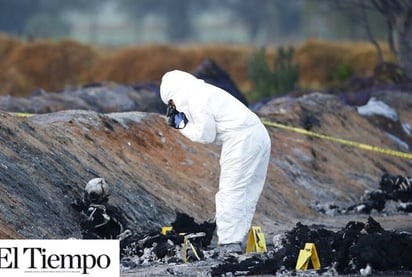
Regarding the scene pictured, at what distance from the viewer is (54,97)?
29.7 metres

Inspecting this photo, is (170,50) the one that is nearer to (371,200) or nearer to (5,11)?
(5,11)

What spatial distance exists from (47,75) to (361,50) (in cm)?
1384

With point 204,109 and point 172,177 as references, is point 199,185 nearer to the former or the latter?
point 172,177

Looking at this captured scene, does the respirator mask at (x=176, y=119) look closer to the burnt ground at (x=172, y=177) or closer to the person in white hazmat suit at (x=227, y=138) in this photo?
the person in white hazmat suit at (x=227, y=138)

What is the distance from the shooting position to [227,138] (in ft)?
49.6

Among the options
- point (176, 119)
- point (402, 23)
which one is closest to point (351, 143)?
point (176, 119)

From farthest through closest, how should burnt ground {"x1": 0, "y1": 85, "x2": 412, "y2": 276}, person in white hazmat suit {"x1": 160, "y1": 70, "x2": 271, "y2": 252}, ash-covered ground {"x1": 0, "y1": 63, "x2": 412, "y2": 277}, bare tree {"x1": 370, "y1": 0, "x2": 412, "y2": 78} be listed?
bare tree {"x1": 370, "y1": 0, "x2": 412, "y2": 78}
person in white hazmat suit {"x1": 160, "y1": 70, "x2": 271, "y2": 252}
burnt ground {"x1": 0, "y1": 85, "x2": 412, "y2": 276}
ash-covered ground {"x1": 0, "y1": 63, "x2": 412, "y2": 277}

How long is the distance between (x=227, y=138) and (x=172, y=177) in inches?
172

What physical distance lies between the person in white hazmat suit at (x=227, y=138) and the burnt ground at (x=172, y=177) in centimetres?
55

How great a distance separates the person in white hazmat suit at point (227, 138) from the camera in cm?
1495

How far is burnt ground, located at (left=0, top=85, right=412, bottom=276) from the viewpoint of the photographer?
48.6 ft

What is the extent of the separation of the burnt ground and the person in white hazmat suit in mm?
547

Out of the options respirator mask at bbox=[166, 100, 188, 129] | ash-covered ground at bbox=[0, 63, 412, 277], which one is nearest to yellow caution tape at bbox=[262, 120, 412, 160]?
ash-covered ground at bbox=[0, 63, 412, 277]

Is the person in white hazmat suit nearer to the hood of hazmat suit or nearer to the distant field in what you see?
the hood of hazmat suit
